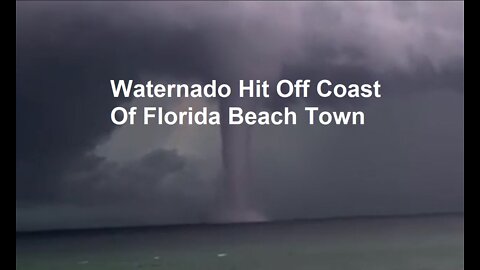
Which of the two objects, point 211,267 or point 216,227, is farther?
point 216,227

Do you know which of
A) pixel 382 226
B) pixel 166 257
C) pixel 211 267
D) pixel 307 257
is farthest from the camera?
pixel 382 226

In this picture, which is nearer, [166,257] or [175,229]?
[166,257]

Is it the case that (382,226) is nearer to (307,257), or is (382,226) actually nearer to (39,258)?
(307,257)

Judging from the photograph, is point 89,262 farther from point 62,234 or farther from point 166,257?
point 62,234
